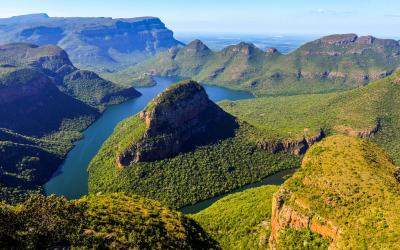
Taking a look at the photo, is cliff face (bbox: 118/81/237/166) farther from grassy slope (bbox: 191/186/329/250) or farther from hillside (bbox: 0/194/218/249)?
hillside (bbox: 0/194/218/249)

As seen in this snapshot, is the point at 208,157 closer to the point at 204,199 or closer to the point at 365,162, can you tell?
the point at 204,199

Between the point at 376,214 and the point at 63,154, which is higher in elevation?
the point at 376,214

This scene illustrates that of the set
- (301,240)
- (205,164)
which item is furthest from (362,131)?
(301,240)

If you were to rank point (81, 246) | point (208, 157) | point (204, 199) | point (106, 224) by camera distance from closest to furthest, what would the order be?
point (81, 246)
point (106, 224)
point (204, 199)
point (208, 157)

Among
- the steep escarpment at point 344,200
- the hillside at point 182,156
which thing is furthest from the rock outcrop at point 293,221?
the hillside at point 182,156

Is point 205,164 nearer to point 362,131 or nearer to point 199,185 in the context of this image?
point 199,185

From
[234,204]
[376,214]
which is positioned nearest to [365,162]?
[376,214]
